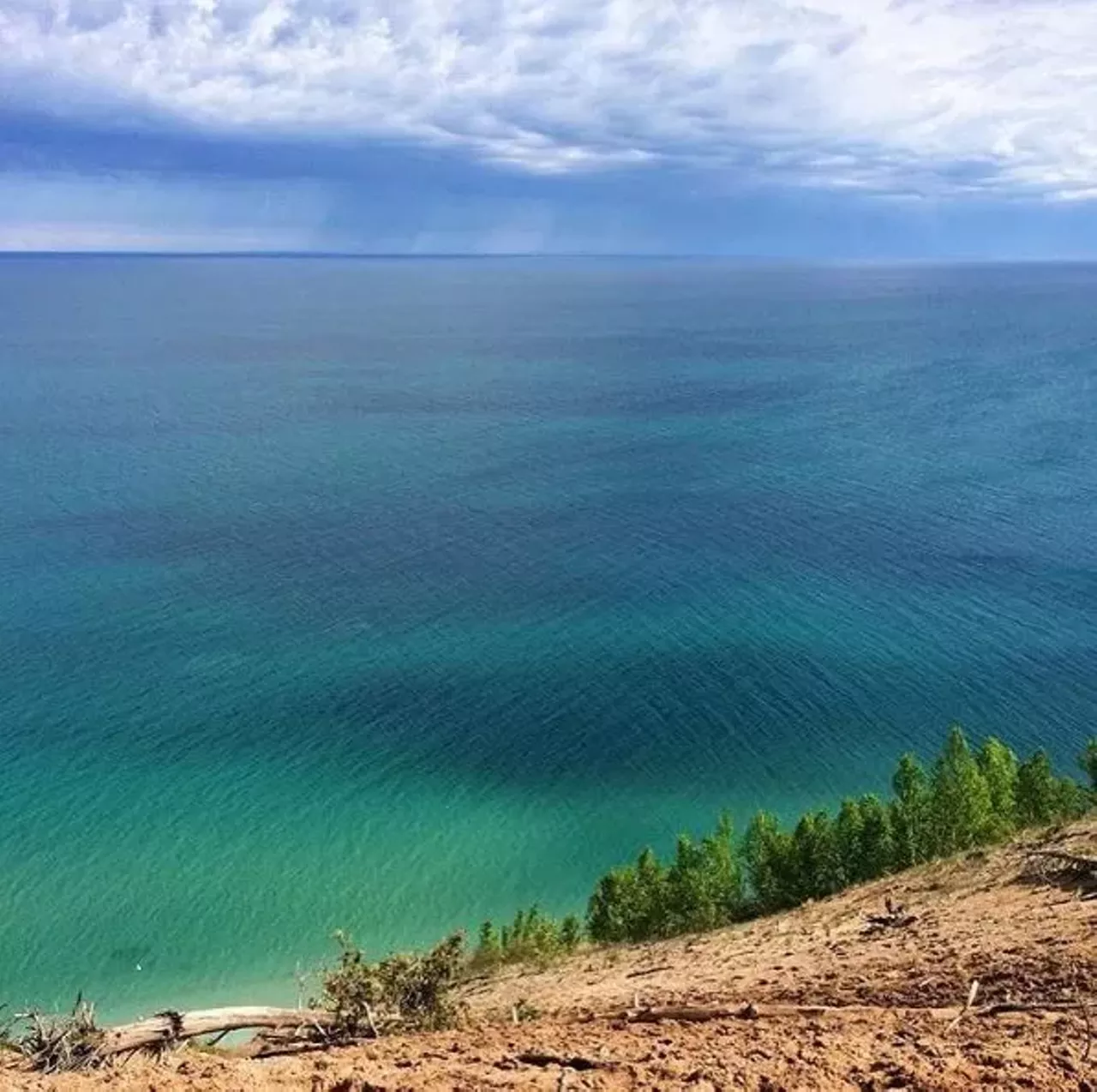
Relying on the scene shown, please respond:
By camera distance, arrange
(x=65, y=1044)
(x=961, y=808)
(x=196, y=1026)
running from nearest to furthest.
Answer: (x=65, y=1044) → (x=196, y=1026) → (x=961, y=808)

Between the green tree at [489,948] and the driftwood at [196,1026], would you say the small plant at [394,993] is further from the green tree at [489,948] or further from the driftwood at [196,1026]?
the green tree at [489,948]

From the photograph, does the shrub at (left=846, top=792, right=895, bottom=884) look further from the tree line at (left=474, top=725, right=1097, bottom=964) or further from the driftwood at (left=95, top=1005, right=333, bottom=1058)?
the driftwood at (left=95, top=1005, right=333, bottom=1058)

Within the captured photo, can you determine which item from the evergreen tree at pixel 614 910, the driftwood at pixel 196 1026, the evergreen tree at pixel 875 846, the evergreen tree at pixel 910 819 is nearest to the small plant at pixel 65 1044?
the driftwood at pixel 196 1026

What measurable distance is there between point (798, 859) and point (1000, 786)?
315 inches

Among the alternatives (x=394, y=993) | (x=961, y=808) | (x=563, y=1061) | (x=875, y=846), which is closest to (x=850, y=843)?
(x=875, y=846)

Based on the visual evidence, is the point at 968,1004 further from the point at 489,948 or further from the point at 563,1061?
the point at 489,948

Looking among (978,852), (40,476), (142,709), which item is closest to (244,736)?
(142,709)

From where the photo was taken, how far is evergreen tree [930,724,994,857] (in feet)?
109

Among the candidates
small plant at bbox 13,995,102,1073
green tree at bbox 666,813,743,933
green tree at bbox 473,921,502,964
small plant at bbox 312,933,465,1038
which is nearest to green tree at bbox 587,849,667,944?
green tree at bbox 666,813,743,933

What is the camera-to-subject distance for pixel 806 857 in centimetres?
3269

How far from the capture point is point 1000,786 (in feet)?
117

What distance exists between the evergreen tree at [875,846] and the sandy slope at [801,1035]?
40.7 feet

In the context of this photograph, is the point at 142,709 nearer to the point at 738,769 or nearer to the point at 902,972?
the point at 738,769

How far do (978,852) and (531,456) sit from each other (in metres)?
77.0
